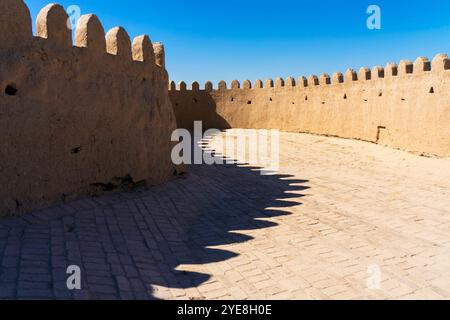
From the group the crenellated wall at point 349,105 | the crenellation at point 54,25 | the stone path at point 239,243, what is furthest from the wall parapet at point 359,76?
the crenellation at point 54,25

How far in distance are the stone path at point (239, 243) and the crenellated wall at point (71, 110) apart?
0.37m

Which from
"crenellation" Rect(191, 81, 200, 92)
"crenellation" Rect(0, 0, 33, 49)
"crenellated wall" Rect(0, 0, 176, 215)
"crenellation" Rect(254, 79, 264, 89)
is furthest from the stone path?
"crenellation" Rect(191, 81, 200, 92)

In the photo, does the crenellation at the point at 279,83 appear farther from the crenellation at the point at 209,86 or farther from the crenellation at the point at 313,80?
the crenellation at the point at 209,86

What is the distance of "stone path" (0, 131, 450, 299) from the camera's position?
3.62 m

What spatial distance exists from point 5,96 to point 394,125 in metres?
11.3

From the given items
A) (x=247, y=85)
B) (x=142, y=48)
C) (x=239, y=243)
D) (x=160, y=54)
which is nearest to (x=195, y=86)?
(x=247, y=85)

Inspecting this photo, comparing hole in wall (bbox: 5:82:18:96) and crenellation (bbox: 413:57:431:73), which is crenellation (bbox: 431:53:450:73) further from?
hole in wall (bbox: 5:82:18:96)

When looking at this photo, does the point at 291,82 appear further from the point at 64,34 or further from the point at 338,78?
the point at 64,34

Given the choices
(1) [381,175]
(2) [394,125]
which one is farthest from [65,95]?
(2) [394,125]

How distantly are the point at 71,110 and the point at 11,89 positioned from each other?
0.88m

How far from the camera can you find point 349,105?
14172 millimetres

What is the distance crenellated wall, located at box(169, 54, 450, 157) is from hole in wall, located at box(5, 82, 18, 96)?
1032cm

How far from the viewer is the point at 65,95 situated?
5285 millimetres

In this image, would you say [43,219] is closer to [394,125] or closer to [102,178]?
[102,178]
